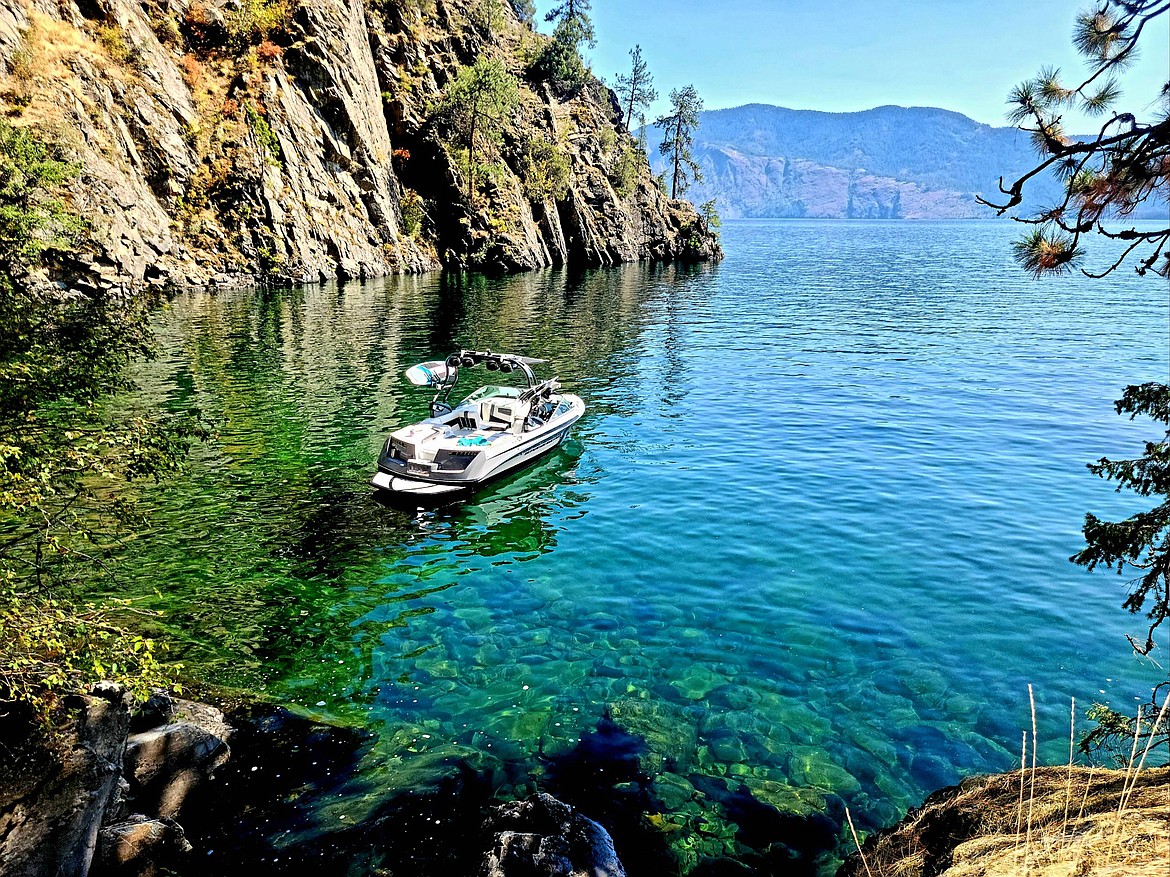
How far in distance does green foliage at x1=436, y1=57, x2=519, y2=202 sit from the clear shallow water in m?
46.6

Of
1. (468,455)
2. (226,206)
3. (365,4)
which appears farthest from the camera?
(365,4)

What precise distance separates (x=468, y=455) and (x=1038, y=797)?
14.1 metres

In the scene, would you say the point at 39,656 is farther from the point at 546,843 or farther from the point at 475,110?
the point at 475,110

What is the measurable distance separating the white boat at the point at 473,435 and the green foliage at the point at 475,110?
5698cm

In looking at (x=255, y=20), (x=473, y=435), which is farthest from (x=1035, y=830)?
(x=255, y=20)

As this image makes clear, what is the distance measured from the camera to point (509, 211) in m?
76.8

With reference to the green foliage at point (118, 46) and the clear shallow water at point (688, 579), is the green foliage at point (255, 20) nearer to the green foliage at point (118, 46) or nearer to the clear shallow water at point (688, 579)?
the green foliage at point (118, 46)

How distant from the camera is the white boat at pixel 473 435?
18.2 metres

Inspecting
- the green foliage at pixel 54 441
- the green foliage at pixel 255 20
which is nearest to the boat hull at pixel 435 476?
the green foliage at pixel 54 441

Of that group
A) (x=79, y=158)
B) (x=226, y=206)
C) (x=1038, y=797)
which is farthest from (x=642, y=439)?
(x=226, y=206)

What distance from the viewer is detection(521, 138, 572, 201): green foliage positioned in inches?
3182

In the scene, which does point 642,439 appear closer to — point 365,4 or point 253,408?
point 253,408

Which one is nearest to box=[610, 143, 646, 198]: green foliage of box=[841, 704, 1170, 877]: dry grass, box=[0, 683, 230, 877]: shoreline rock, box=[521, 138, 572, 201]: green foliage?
box=[521, 138, 572, 201]: green foliage

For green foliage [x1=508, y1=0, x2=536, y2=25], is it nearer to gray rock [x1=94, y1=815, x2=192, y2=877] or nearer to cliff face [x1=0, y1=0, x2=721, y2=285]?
cliff face [x1=0, y1=0, x2=721, y2=285]
